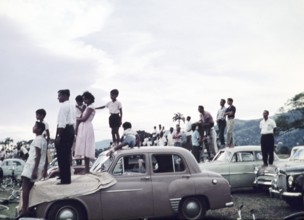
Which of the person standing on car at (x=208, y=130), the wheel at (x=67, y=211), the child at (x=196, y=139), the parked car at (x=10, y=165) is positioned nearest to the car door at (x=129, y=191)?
the wheel at (x=67, y=211)

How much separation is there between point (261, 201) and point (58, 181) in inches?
237

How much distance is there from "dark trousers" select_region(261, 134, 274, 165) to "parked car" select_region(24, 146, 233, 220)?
450cm

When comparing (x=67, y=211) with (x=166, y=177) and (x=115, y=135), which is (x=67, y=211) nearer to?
(x=166, y=177)

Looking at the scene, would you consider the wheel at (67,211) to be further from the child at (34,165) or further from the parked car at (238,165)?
the parked car at (238,165)

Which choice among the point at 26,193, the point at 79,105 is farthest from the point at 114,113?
the point at 26,193

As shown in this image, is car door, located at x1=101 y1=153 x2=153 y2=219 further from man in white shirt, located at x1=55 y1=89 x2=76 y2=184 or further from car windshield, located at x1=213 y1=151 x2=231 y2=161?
car windshield, located at x1=213 y1=151 x2=231 y2=161

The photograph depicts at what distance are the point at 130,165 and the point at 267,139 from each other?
20.0 ft

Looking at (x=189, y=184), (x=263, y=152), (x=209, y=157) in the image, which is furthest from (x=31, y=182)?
(x=209, y=157)

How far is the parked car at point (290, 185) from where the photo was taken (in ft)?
29.8

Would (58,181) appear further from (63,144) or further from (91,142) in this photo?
(91,142)

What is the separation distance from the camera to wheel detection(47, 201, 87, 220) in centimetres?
743

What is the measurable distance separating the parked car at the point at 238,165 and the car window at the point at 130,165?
4.82 meters

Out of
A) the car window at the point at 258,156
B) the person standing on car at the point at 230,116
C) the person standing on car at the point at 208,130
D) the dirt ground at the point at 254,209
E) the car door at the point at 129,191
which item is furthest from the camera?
the person standing on car at the point at 208,130

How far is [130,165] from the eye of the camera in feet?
27.1
